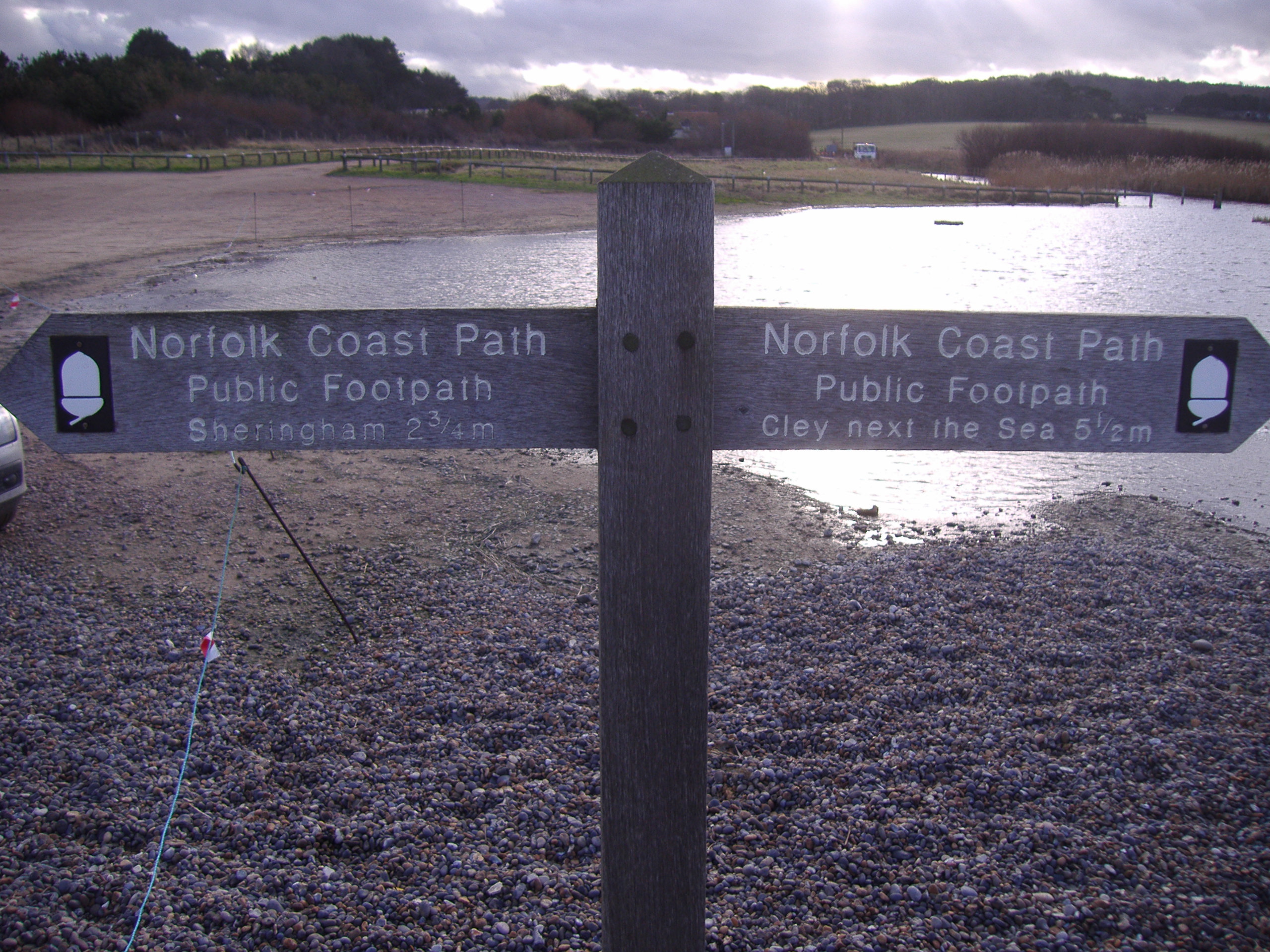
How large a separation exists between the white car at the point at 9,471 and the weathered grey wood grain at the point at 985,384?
18.0 ft

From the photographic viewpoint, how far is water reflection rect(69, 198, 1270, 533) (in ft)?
25.5

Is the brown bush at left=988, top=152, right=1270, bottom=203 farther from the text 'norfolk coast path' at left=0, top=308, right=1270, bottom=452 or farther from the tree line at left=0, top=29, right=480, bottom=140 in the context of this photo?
the text 'norfolk coast path' at left=0, top=308, right=1270, bottom=452

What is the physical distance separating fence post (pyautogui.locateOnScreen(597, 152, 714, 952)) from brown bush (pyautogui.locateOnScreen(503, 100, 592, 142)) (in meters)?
56.2

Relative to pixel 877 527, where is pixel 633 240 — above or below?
above

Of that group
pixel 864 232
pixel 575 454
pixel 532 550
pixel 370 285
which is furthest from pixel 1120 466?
pixel 864 232

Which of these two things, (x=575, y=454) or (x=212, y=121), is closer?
(x=575, y=454)

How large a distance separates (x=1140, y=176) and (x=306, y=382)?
49071 mm

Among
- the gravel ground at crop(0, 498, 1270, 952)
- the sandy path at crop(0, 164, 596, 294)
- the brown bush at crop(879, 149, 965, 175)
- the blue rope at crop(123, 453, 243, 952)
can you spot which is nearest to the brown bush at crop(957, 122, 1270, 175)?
the brown bush at crop(879, 149, 965, 175)

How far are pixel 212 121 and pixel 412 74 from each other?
82.6 feet

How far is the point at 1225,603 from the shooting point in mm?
4793

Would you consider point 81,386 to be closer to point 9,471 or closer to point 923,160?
point 9,471

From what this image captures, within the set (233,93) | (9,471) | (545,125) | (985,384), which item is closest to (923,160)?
(545,125)

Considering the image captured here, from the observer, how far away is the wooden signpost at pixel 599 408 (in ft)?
5.53

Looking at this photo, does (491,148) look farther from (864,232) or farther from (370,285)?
(370,285)
